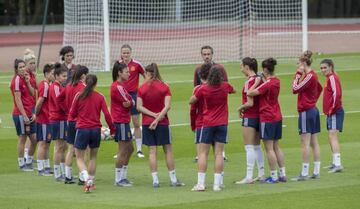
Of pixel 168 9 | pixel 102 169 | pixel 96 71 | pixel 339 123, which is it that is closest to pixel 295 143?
pixel 339 123

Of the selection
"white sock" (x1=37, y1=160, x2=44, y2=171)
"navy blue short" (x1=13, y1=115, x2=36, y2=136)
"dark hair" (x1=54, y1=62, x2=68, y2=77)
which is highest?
"dark hair" (x1=54, y1=62, x2=68, y2=77)

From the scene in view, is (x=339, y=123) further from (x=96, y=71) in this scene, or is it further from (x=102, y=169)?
(x=96, y=71)

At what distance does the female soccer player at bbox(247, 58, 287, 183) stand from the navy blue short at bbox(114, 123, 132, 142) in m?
2.00

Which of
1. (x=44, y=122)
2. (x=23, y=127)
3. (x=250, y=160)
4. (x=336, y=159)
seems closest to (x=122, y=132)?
(x=44, y=122)

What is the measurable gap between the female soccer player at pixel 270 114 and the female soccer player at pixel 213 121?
595 mm

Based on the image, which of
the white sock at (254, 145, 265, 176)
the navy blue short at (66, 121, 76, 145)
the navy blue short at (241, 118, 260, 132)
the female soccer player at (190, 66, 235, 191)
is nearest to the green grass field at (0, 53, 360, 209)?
the female soccer player at (190, 66, 235, 191)

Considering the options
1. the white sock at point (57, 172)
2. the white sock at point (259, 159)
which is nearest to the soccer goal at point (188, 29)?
the white sock at point (57, 172)

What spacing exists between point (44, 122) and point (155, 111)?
2563 mm

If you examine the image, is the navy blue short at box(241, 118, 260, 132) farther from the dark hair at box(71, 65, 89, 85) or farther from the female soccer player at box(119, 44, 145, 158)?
the female soccer player at box(119, 44, 145, 158)

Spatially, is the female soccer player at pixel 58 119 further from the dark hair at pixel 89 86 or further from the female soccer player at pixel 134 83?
the female soccer player at pixel 134 83

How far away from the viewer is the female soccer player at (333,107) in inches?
682

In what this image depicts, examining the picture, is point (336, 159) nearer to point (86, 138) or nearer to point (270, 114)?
point (270, 114)

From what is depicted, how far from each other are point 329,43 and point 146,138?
3349cm

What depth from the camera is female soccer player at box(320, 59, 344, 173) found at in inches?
682
